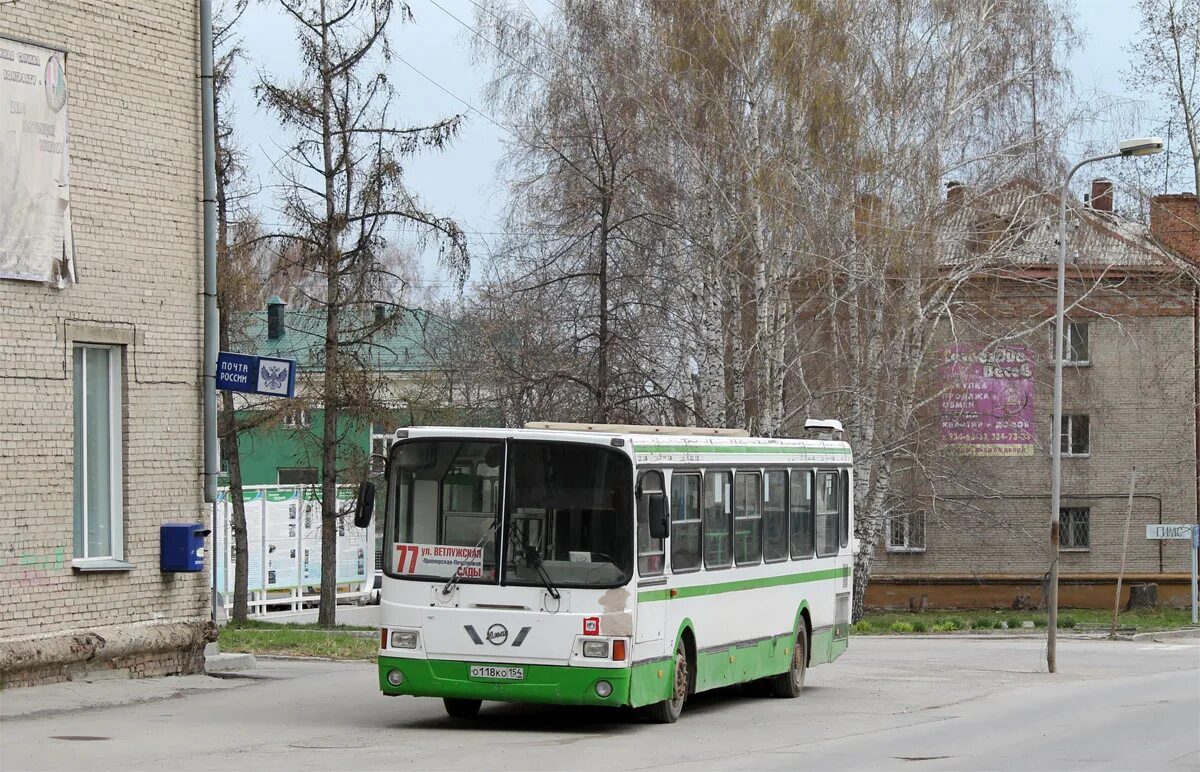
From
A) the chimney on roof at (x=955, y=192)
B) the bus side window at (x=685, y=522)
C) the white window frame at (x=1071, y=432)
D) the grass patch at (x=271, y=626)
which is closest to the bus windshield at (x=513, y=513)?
the bus side window at (x=685, y=522)

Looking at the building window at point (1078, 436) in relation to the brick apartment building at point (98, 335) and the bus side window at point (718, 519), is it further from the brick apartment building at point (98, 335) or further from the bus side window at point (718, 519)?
the brick apartment building at point (98, 335)

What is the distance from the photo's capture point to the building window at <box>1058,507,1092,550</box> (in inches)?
2041

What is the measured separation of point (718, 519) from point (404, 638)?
3.47 meters

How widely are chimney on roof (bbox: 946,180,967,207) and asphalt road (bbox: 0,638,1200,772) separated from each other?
15.0 meters

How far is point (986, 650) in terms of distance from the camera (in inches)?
1179

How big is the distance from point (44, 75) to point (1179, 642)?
26.1 meters

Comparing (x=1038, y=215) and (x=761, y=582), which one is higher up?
(x=1038, y=215)

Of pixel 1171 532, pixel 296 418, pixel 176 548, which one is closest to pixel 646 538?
pixel 176 548

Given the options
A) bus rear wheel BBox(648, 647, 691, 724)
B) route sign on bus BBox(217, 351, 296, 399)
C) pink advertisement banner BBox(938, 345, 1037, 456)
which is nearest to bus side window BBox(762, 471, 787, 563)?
bus rear wheel BBox(648, 647, 691, 724)

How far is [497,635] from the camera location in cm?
1387

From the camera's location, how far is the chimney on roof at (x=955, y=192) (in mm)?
34062

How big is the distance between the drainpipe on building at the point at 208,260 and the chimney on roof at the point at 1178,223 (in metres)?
28.8

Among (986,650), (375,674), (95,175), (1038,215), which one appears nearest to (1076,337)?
(1038,215)

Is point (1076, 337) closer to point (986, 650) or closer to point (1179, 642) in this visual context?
point (1179, 642)
